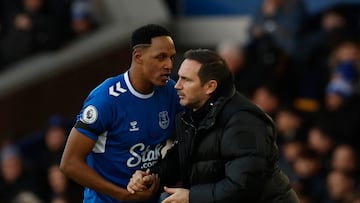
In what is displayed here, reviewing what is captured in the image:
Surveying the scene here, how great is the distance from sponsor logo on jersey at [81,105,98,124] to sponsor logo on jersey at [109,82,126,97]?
162 millimetres

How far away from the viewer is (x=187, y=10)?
44.2 ft

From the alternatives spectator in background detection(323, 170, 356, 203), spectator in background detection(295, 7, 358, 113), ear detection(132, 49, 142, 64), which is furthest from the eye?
spectator in background detection(295, 7, 358, 113)

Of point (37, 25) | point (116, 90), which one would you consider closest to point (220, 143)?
point (116, 90)

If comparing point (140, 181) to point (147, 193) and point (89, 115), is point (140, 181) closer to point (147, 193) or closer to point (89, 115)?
point (147, 193)

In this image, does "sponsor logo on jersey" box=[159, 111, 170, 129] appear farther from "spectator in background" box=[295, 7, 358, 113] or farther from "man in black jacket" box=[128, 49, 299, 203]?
"spectator in background" box=[295, 7, 358, 113]

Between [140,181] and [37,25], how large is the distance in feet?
20.7

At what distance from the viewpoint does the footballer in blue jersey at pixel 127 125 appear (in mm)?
6402

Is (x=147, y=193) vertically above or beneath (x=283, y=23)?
above

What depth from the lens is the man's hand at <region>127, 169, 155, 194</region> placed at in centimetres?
637

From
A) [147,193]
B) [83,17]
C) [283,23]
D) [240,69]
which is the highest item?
[147,193]

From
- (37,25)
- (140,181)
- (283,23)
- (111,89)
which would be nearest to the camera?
(140,181)

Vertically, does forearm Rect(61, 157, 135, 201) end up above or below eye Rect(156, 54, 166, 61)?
below

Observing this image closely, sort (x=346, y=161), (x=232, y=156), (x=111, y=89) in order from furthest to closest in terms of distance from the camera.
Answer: (x=346, y=161) < (x=111, y=89) < (x=232, y=156)

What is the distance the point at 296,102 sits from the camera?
10.8m
